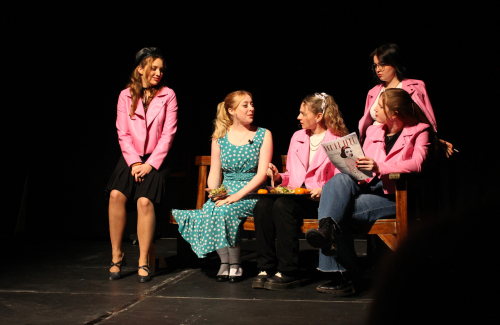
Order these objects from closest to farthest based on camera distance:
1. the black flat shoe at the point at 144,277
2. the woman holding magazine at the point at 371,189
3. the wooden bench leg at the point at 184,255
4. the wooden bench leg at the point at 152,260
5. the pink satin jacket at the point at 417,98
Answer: the woman holding magazine at the point at 371,189 < the black flat shoe at the point at 144,277 < the pink satin jacket at the point at 417,98 < the wooden bench leg at the point at 152,260 < the wooden bench leg at the point at 184,255

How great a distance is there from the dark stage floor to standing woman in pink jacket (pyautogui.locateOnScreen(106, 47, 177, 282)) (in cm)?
26

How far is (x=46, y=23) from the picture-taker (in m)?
4.69

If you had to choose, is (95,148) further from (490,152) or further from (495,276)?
(495,276)

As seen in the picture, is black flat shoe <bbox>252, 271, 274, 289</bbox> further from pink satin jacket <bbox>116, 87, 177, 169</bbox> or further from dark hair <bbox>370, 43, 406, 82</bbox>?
dark hair <bbox>370, 43, 406, 82</bbox>

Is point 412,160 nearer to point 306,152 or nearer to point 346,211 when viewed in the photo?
point 346,211

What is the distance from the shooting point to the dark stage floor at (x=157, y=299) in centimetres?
218

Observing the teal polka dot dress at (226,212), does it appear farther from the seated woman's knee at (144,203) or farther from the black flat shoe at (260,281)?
the black flat shoe at (260,281)

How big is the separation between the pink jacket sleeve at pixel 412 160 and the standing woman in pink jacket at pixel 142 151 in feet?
4.46

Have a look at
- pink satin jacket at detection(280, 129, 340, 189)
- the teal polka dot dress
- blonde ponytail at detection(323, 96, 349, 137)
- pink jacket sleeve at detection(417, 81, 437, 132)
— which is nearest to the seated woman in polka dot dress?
the teal polka dot dress

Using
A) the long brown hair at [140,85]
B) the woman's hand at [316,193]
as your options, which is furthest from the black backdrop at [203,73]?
the woman's hand at [316,193]

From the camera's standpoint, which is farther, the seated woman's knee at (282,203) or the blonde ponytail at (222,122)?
the blonde ponytail at (222,122)

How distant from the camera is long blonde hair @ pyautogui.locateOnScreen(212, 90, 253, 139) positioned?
3292mm

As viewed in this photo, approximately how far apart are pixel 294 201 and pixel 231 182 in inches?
22.6

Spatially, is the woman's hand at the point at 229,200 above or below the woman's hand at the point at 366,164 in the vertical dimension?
below
